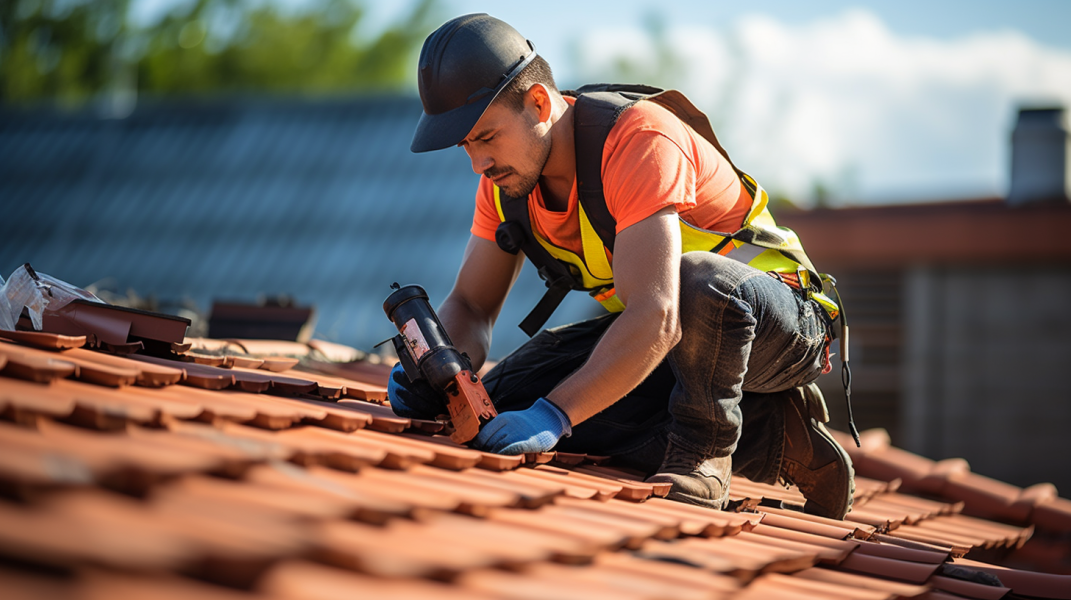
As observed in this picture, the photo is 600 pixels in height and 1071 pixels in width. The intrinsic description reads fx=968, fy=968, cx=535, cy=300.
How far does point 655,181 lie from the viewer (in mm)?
2475

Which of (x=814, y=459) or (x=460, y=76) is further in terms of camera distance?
(x=814, y=459)

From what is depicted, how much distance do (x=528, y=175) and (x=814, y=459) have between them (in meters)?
1.22

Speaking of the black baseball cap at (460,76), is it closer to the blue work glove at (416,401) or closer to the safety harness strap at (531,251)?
the safety harness strap at (531,251)

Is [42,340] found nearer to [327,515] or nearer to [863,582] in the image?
[327,515]

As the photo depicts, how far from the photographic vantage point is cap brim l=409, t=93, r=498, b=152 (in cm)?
258

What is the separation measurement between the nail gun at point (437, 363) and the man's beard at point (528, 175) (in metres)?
0.43

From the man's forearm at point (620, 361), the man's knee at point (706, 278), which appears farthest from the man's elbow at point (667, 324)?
the man's knee at point (706, 278)

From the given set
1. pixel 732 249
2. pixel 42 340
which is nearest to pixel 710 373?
pixel 732 249

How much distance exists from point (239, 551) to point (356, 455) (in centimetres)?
68

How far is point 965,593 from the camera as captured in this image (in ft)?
6.97

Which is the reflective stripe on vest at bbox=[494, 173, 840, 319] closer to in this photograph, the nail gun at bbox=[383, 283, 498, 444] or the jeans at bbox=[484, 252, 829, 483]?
Answer: the jeans at bbox=[484, 252, 829, 483]

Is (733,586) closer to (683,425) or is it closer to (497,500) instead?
(497,500)

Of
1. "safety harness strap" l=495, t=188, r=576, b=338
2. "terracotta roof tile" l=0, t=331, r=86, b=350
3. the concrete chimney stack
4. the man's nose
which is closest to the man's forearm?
"safety harness strap" l=495, t=188, r=576, b=338

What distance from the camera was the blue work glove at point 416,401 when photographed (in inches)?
104
